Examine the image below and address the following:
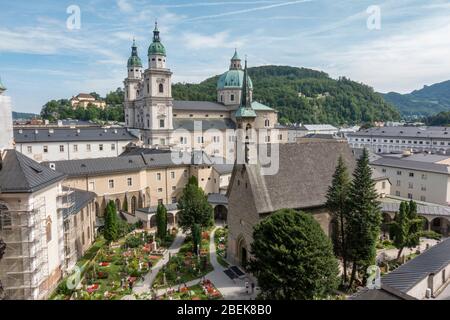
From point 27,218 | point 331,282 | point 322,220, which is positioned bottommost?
point 331,282

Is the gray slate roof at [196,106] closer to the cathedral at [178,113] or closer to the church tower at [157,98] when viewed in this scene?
the cathedral at [178,113]

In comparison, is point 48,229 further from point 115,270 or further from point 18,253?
point 115,270

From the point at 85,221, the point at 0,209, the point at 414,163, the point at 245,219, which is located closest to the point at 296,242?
the point at 245,219

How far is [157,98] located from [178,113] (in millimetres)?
9512

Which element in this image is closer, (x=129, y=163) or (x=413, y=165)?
(x=129, y=163)

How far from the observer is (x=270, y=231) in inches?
817

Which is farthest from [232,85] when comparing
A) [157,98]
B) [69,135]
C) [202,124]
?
[69,135]

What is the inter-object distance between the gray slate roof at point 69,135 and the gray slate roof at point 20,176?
151ft

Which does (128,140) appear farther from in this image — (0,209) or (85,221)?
(0,209)

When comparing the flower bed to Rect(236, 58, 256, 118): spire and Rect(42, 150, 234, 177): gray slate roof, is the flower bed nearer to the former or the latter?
Rect(42, 150, 234, 177): gray slate roof

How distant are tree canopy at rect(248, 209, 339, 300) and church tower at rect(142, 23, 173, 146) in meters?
53.3

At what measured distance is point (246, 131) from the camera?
2667 cm

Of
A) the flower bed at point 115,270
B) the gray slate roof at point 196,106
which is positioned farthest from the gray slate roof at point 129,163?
the gray slate roof at point 196,106

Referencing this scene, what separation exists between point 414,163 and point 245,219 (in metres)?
35.7
